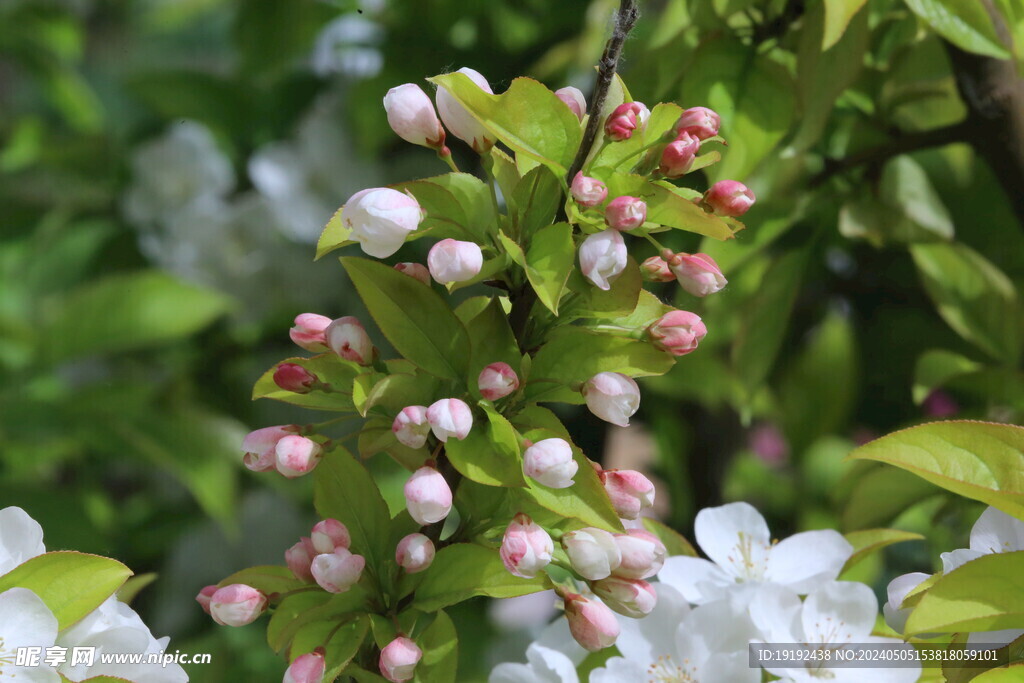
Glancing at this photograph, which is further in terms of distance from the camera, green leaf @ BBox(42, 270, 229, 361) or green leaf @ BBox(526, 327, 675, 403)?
green leaf @ BBox(42, 270, 229, 361)

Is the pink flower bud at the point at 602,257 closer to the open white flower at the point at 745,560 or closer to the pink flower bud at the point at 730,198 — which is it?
the pink flower bud at the point at 730,198

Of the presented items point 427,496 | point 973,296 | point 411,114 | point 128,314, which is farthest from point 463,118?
point 128,314

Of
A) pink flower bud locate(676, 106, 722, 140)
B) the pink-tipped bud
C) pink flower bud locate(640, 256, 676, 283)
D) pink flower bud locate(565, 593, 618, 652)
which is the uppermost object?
pink flower bud locate(676, 106, 722, 140)

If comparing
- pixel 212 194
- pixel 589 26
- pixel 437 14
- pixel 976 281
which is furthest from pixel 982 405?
pixel 212 194

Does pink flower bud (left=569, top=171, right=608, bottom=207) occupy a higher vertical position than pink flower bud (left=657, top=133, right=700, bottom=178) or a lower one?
lower

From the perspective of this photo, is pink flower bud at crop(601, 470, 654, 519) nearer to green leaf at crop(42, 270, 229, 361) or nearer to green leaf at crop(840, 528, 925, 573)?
green leaf at crop(840, 528, 925, 573)

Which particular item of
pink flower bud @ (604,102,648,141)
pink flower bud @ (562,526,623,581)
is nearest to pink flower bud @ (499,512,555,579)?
pink flower bud @ (562,526,623,581)
